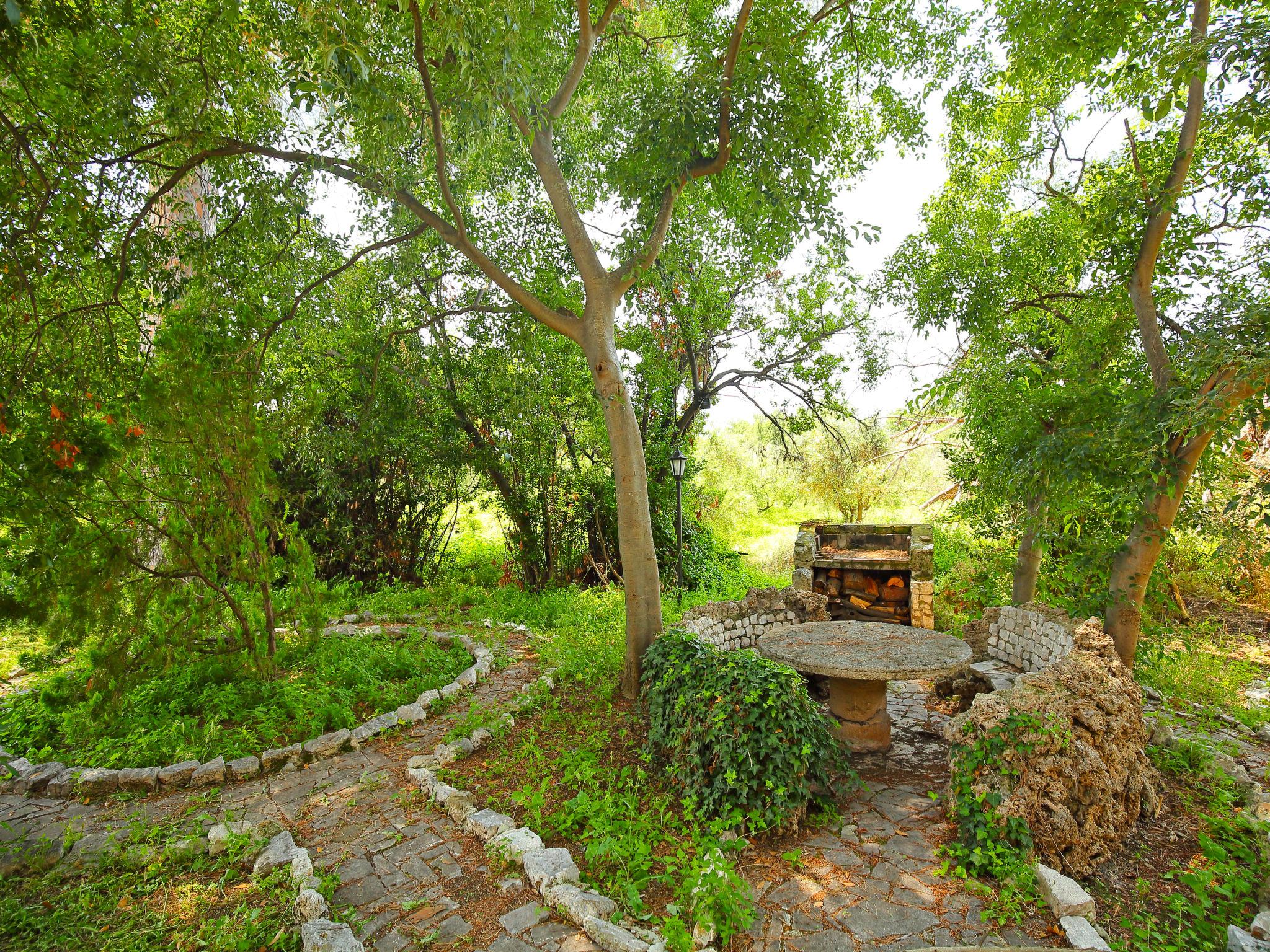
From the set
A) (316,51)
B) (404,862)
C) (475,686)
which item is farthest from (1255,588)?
(316,51)

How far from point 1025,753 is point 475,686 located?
4366 mm

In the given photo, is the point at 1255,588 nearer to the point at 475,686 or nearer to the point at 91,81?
the point at 475,686

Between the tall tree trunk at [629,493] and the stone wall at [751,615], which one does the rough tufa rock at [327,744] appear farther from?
the stone wall at [751,615]

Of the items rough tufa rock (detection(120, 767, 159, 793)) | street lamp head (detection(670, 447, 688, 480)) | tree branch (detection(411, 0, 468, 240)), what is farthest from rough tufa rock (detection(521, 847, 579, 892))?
street lamp head (detection(670, 447, 688, 480))

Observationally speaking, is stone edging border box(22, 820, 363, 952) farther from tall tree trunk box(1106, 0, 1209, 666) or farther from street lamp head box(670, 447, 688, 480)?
street lamp head box(670, 447, 688, 480)

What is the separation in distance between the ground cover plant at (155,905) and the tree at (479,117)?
2.88 m

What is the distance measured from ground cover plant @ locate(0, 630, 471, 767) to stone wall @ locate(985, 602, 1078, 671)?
5.14 meters

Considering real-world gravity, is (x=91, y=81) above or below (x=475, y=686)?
above

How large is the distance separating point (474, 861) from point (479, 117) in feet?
14.0

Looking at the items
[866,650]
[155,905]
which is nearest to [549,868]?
[155,905]

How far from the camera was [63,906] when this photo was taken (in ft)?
10.1

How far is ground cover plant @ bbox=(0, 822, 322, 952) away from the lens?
9.17ft

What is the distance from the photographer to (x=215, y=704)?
17.0 ft

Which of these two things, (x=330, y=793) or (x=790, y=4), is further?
(x=790, y=4)
